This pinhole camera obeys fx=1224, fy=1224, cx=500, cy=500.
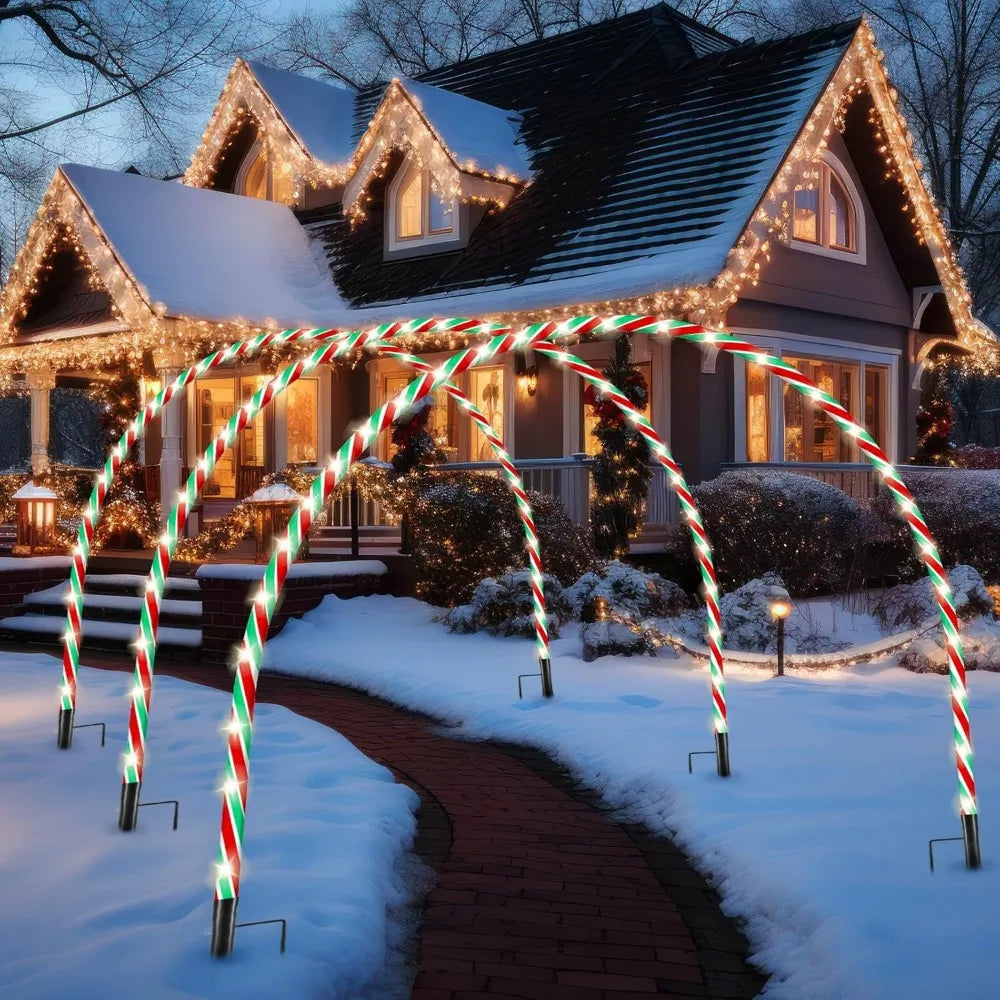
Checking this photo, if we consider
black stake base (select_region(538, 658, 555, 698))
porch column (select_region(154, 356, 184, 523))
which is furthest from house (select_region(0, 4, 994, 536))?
black stake base (select_region(538, 658, 555, 698))

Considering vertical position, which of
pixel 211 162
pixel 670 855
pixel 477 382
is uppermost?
pixel 211 162

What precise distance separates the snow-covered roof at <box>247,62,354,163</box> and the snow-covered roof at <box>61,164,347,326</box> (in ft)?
4.51

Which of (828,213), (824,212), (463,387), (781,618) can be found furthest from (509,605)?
(828,213)

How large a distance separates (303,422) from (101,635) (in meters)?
7.70

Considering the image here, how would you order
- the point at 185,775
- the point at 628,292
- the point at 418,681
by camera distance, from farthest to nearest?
the point at 628,292 < the point at 418,681 < the point at 185,775

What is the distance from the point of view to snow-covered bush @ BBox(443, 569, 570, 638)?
11.5m

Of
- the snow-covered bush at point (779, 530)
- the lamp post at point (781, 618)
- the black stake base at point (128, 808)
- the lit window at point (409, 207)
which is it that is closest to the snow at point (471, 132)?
the lit window at point (409, 207)

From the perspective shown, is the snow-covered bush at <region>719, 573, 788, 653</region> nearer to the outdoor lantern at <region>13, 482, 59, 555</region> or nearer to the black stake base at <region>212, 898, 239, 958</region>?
the black stake base at <region>212, 898, 239, 958</region>

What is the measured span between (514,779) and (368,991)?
3.19m

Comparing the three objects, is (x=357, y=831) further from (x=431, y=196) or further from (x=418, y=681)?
(x=431, y=196)

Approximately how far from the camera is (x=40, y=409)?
64.2 ft

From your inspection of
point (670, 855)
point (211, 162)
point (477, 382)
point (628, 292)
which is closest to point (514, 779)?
point (670, 855)

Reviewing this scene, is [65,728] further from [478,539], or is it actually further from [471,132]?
[471,132]

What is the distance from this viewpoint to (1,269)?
37844 mm
